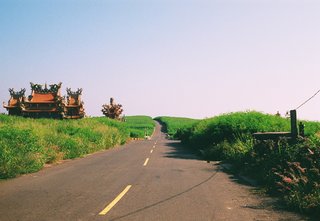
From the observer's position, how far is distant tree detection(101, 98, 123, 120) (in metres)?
90.6

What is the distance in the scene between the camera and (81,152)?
71.4 ft

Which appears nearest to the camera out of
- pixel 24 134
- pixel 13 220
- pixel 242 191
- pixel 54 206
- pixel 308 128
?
pixel 13 220

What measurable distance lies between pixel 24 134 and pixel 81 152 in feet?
26.3

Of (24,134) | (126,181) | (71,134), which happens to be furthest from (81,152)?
(126,181)

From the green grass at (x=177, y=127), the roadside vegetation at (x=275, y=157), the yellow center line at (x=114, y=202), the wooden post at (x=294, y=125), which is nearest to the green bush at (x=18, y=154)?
the yellow center line at (x=114, y=202)

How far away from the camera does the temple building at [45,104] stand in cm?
5500

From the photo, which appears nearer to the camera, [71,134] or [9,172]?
[9,172]

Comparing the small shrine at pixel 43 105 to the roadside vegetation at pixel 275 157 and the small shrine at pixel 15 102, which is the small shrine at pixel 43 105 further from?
the roadside vegetation at pixel 275 157

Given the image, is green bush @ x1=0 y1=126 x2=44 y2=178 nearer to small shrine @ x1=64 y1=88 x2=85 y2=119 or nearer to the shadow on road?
the shadow on road

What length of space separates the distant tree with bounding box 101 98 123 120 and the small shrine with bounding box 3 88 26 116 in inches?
1428

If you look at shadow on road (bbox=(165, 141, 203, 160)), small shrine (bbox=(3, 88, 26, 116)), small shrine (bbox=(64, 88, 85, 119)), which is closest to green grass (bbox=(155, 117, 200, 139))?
shadow on road (bbox=(165, 141, 203, 160))

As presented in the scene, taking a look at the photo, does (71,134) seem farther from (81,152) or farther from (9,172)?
(9,172)

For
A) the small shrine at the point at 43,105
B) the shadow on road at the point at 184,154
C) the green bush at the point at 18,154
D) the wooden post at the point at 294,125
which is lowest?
the shadow on road at the point at 184,154

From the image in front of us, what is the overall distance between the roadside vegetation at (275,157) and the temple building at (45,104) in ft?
132
